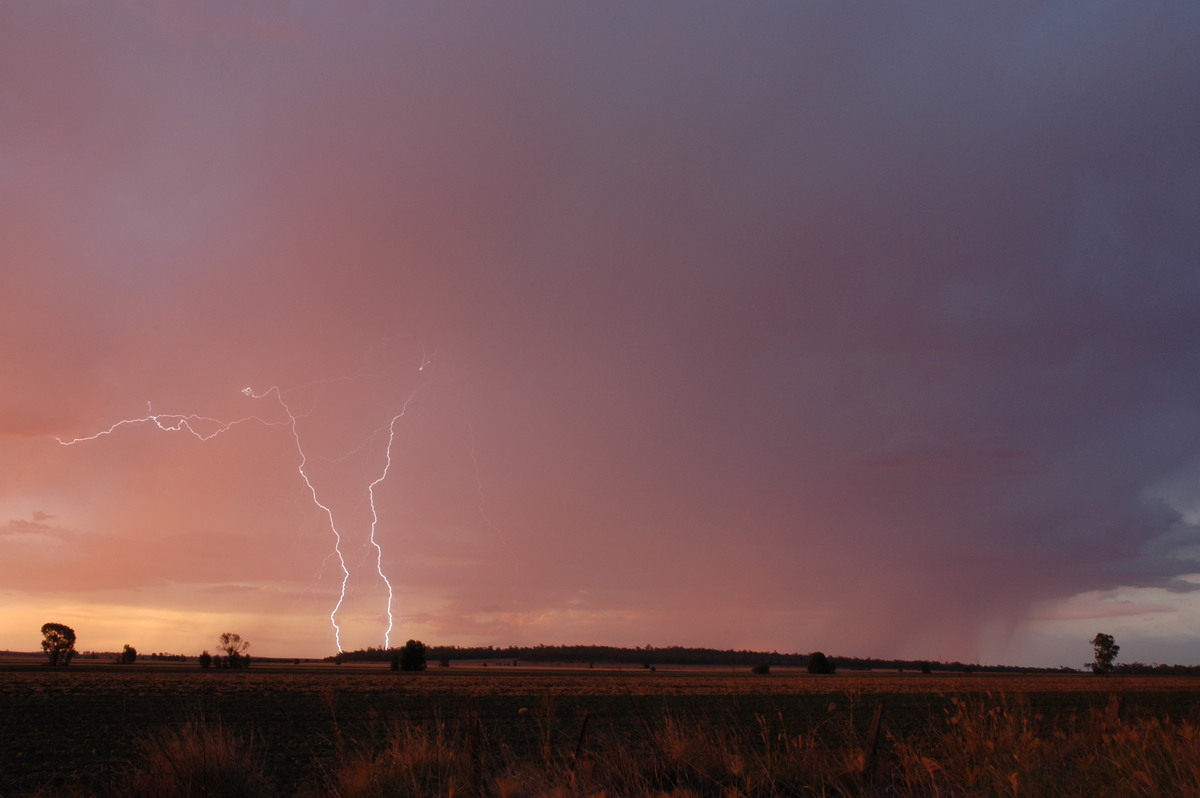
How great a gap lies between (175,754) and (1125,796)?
9.79 metres

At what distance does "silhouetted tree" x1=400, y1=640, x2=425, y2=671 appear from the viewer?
112m

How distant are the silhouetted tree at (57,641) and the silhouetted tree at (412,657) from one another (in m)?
53.7

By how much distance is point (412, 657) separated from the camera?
11312 cm

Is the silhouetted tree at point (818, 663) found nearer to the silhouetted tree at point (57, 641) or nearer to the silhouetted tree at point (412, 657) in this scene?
the silhouetted tree at point (412, 657)

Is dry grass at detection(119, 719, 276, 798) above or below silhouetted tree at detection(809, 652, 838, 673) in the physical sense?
above

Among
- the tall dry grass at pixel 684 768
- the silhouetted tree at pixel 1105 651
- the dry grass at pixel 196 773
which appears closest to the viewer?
the tall dry grass at pixel 684 768

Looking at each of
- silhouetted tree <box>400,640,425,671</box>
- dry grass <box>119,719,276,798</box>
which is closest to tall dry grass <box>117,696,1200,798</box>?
dry grass <box>119,719,276,798</box>

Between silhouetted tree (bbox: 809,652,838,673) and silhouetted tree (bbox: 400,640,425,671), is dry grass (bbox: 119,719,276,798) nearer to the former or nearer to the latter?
silhouetted tree (bbox: 400,640,425,671)

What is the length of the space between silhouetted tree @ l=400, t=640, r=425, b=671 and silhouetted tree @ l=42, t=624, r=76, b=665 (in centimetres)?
5372

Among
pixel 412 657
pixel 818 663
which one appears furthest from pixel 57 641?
pixel 818 663

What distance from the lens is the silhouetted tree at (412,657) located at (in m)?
112

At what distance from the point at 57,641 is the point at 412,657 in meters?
57.1

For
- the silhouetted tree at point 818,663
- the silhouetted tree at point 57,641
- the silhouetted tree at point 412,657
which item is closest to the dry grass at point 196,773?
the silhouetted tree at point 412,657

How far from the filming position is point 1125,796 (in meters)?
6.84
